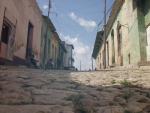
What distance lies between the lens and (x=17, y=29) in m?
14.3

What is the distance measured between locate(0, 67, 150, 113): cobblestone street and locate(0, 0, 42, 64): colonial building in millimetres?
5882

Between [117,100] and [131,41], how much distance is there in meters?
10.6

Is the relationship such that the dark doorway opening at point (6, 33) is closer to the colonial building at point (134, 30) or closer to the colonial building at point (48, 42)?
the colonial building at point (134, 30)

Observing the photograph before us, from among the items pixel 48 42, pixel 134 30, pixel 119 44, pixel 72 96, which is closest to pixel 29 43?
pixel 119 44

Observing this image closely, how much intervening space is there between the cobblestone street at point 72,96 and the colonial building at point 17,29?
5.88 m

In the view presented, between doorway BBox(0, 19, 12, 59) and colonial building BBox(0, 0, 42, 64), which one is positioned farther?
colonial building BBox(0, 0, 42, 64)

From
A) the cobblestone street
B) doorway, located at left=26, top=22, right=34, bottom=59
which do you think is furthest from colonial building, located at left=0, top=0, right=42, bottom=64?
the cobblestone street

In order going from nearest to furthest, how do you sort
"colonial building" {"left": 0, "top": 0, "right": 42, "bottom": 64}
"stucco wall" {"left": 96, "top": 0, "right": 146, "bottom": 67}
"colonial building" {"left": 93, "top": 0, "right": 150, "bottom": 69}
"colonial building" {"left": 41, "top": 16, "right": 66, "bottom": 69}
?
"colonial building" {"left": 0, "top": 0, "right": 42, "bottom": 64} → "colonial building" {"left": 93, "top": 0, "right": 150, "bottom": 69} → "stucco wall" {"left": 96, "top": 0, "right": 146, "bottom": 67} → "colonial building" {"left": 41, "top": 16, "right": 66, "bottom": 69}

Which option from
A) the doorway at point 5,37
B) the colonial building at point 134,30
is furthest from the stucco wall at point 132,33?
the doorway at point 5,37

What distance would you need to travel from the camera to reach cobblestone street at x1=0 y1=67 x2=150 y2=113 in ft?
15.1

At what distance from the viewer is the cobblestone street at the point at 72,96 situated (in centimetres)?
461

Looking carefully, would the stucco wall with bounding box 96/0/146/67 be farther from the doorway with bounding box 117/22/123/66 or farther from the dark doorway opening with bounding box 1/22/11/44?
the dark doorway opening with bounding box 1/22/11/44

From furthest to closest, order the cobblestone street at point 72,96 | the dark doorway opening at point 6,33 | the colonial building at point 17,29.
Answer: the dark doorway opening at point 6,33 → the colonial building at point 17,29 → the cobblestone street at point 72,96

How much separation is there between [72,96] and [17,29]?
9.82 meters
